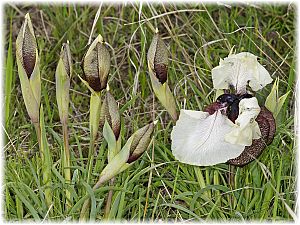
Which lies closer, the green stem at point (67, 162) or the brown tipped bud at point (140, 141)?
the brown tipped bud at point (140, 141)

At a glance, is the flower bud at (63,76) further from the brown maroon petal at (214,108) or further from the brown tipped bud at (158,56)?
the brown maroon petal at (214,108)

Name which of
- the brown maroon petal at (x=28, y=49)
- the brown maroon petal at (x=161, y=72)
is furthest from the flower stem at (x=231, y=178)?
the brown maroon petal at (x=28, y=49)

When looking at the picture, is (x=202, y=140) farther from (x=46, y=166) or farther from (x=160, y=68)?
(x=46, y=166)

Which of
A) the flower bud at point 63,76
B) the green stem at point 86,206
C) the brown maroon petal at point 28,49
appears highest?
the brown maroon petal at point 28,49

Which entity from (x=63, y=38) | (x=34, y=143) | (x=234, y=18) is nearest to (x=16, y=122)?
(x=34, y=143)

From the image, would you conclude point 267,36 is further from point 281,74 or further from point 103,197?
point 103,197

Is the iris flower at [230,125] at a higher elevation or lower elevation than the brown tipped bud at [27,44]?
lower
